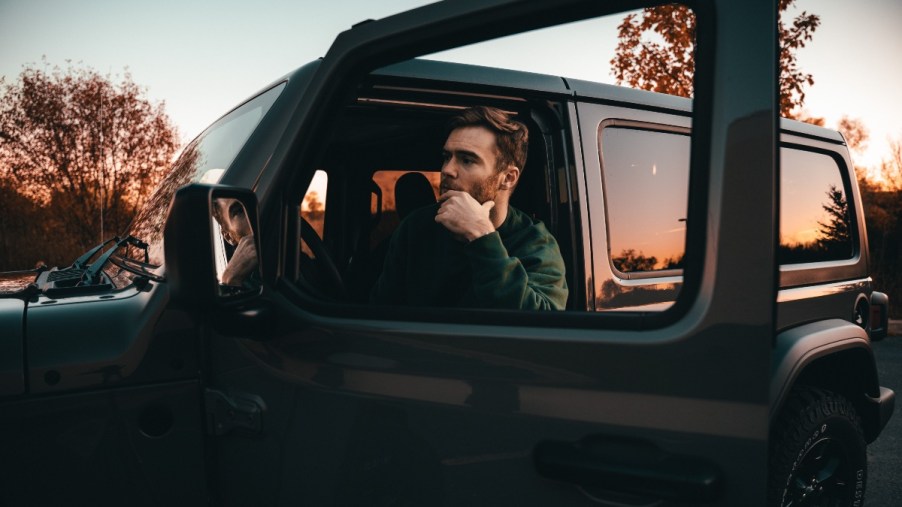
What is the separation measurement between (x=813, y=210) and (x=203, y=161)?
2.84 metres

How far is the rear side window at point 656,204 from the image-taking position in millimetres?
2527

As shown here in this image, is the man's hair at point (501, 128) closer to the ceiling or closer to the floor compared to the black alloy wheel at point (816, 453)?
closer to the ceiling

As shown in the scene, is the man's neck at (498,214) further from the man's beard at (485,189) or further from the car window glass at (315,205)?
the car window glass at (315,205)

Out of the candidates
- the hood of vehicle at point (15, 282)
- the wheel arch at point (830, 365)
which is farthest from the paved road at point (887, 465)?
the hood of vehicle at point (15, 282)

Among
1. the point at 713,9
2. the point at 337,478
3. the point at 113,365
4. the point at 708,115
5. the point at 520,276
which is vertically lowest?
the point at 337,478

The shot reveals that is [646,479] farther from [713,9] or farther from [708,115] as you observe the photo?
[713,9]

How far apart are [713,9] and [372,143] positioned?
79.2 inches

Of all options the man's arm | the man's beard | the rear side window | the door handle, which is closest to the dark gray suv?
the door handle

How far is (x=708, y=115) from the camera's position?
107 cm

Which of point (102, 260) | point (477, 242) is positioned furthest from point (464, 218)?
point (102, 260)

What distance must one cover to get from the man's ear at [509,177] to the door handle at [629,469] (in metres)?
1.10

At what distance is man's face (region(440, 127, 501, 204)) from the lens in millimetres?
2008

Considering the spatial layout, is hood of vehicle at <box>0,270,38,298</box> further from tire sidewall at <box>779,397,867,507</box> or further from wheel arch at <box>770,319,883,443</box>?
tire sidewall at <box>779,397,867,507</box>

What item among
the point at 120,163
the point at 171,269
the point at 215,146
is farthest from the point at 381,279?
the point at 120,163
